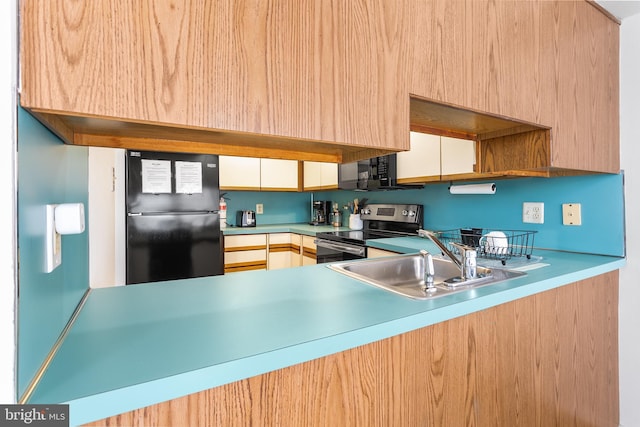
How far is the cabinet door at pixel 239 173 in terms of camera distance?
133 inches

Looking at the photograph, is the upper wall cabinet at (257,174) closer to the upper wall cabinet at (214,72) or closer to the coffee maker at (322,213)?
the coffee maker at (322,213)

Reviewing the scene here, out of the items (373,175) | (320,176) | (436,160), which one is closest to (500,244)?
(436,160)

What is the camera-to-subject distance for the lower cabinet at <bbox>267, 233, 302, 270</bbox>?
338 cm

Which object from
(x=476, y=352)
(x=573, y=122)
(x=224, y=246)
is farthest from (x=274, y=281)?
(x=224, y=246)

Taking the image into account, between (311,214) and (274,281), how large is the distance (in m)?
3.16

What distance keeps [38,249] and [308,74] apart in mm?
639

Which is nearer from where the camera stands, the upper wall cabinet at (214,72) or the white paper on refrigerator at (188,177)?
the upper wall cabinet at (214,72)

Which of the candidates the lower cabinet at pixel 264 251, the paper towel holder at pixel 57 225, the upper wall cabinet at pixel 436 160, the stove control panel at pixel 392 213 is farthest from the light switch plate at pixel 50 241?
the lower cabinet at pixel 264 251

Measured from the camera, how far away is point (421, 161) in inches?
87.8

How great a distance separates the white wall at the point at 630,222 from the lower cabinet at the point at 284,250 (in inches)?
97.7

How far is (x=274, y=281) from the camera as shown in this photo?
113 cm

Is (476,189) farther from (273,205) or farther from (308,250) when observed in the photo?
(273,205)
